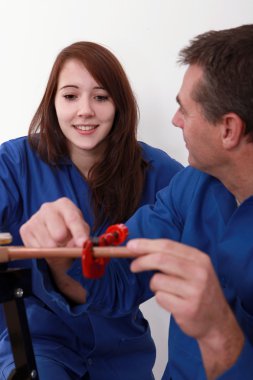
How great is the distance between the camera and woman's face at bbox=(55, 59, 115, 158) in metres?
1.42

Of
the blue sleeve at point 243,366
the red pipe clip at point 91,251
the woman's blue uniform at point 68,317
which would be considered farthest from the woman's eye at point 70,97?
the blue sleeve at point 243,366

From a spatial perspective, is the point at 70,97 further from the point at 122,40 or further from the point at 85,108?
the point at 122,40

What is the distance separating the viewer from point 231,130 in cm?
97

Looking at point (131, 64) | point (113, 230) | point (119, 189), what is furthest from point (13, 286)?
point (131, 64)

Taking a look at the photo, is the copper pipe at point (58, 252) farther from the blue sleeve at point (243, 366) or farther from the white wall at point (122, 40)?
the white wall at point (122, 40)

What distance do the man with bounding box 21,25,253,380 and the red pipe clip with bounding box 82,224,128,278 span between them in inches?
1.9

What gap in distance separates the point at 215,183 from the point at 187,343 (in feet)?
0.98

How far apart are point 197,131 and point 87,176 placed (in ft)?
1.68

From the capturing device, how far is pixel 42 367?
1171 millimetres

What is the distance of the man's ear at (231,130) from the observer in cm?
96

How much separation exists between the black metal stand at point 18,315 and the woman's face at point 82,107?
0.60 m

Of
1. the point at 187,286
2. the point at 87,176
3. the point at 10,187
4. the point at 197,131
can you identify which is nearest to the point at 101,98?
the point at 87,176

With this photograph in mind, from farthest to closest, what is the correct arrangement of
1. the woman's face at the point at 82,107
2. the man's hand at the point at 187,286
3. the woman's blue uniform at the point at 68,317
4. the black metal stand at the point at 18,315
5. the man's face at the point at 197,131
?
the woman's face at the point at 82,107
the woman's blue uniform at the point at 68,317
the man's face at the point at 197,131
the black metal stand at the point at 18,315
the man's hand at the point at 187,286


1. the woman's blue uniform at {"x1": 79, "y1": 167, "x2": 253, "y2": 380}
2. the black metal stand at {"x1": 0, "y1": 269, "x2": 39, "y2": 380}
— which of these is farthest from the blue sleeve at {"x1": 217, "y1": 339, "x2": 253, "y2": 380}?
the black metal stand at {"x1": 0, "y1": 269, "x2": 39, "y2": 380}
